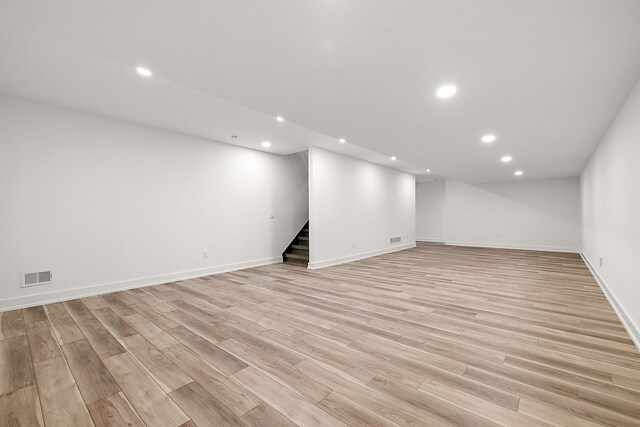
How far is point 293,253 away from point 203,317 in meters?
3.94

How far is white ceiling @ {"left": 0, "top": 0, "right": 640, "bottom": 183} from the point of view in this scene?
1.62 m

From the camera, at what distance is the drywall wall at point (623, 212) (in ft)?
8.48

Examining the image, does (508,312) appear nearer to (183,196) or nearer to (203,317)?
(203,317)

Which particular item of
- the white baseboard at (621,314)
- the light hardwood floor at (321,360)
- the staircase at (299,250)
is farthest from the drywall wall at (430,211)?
the light hardwood floor at (321,360)

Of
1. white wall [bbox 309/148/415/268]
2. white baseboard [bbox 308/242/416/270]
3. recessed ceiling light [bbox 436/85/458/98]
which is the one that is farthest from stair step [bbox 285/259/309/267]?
recessed ceiling light [bbox 436/85/458/98]

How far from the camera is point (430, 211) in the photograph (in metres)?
12.0

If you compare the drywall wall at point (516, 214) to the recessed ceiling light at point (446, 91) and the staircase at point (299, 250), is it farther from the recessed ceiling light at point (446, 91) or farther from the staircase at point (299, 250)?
the recessed ceiling light at point (446, 91)

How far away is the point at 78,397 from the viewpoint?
1786 mm

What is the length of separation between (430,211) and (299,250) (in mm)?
7358

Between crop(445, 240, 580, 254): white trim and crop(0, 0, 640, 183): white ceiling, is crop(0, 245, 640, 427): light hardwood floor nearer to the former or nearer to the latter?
crop(0, 0, 640, 183): white ceiling

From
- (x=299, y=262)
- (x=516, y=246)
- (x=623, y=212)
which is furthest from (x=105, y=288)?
(x=516, y=246)

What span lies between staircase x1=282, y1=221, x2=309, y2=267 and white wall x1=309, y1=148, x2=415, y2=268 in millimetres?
636

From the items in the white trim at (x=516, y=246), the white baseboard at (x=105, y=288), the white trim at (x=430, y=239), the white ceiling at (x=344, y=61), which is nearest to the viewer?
the white ceiling at (x=344, y=61)

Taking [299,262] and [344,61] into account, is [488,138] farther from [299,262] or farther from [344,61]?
[299,262]
